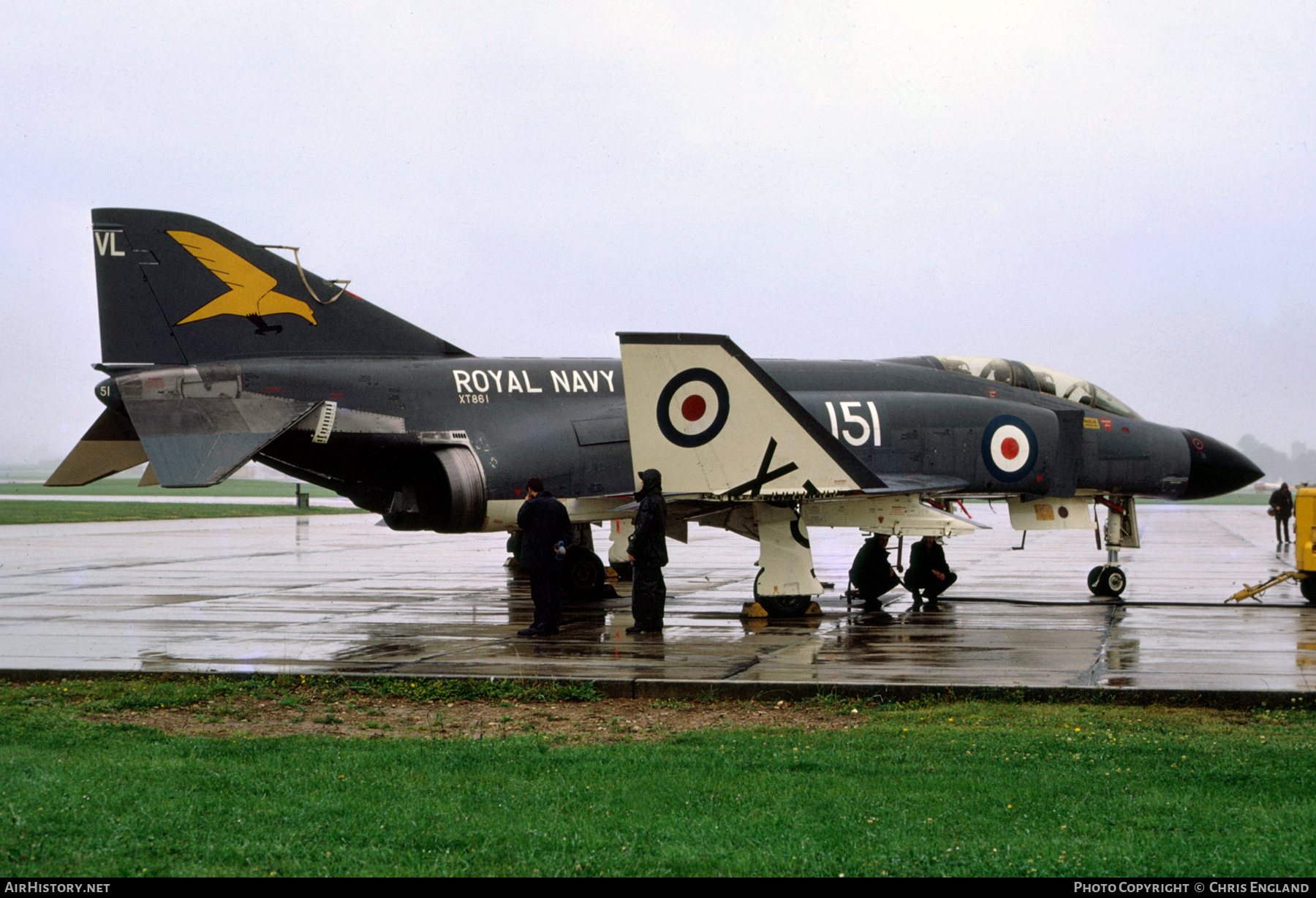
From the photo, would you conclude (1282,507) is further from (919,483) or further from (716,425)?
(716,425)

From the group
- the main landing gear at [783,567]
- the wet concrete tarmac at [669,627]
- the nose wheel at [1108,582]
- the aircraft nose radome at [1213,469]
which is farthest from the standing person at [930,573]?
the aircraft nose radome at [1213,469]

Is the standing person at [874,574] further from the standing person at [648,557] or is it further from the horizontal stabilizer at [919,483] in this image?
the standing person at [648,557]

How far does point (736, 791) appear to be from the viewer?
5.85 meters

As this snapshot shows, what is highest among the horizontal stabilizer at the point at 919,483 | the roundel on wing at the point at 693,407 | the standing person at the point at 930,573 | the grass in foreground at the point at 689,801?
the roundel on wing at the point at 693,407

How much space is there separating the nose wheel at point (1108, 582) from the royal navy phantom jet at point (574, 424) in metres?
0.03

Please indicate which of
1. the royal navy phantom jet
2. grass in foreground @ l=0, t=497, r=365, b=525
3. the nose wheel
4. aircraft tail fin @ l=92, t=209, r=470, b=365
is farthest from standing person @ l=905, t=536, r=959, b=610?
grass in foreground @ l=0, t=497, r=365, b=525

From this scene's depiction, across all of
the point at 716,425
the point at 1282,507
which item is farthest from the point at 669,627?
the point at 1282,507

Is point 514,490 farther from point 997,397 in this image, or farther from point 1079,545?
point 1079,545

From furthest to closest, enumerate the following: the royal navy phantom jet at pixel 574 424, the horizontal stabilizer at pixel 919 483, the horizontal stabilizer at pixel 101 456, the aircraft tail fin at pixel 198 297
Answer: the horizontal stabilizer at pixel 101 456
the horizontal stabilizer at pixel 919 483
the aircraft tail fin at pixel 198 297
the royal navy phantom jet at pixel 574 424

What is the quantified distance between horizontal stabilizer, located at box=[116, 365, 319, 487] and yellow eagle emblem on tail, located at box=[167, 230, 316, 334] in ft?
3.08

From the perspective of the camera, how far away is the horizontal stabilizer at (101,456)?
15703 millimetres

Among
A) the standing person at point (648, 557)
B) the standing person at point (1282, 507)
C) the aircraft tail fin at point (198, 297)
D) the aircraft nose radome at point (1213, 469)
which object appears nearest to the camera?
the standing person at point (648, 557)

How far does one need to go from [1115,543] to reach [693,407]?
24.9 feet
